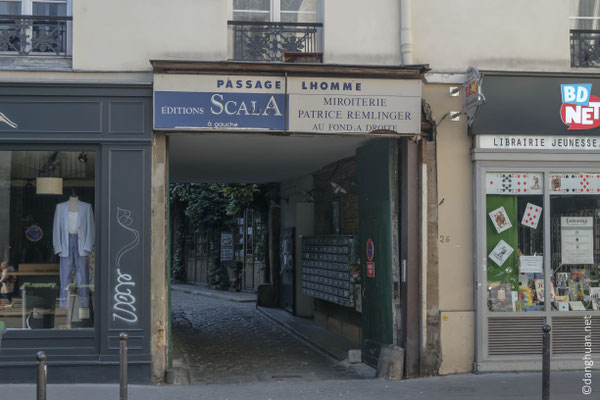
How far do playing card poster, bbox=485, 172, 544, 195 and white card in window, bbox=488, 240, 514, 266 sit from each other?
0.72 meters

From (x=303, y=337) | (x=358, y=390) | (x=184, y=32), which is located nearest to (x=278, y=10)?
(x=184, y=32)

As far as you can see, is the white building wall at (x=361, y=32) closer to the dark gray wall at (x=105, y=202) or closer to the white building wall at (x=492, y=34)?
the white building wall at (x=492, y=34)

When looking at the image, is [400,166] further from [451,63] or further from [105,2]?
[105,2]

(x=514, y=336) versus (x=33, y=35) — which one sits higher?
(x=33, y=35)

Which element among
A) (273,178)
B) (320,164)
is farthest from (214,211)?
(320,164)

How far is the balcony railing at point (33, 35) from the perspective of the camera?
925 cm

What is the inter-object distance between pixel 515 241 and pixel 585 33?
125 inches

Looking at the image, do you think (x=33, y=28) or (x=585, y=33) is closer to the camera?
(x=33, y=28)

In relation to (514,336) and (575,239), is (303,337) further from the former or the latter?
(575,239)

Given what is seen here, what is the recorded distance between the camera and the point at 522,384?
8.98 m

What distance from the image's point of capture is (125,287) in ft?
29.6

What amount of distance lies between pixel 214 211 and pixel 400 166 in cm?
1649

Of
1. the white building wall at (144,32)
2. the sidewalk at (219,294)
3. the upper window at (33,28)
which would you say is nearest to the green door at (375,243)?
the white building wall at (144,32)

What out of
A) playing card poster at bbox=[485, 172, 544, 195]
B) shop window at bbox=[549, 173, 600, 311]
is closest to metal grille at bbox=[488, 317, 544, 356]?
shop window at bbox=[549, 173, 600, 311]
